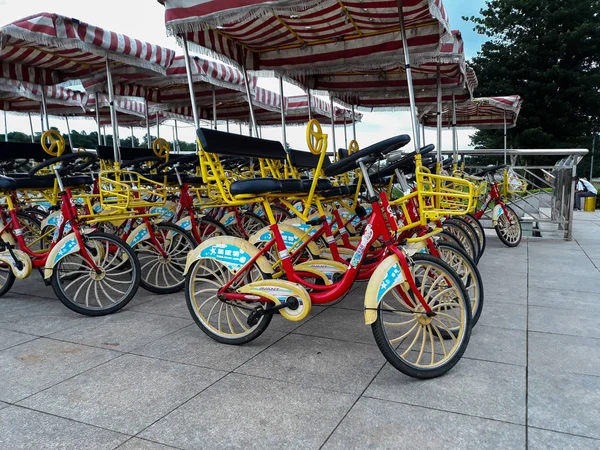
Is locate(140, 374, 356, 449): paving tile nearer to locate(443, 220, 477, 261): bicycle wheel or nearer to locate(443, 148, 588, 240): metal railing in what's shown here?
locate(443, 220, 477, 261): bicycle wheel

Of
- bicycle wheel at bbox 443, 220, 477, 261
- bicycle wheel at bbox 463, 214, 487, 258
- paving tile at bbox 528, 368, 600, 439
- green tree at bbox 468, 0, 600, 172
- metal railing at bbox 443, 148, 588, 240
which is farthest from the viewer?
green tree at bbox 468, 0, 600, 172

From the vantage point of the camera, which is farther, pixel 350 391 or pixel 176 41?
pixel 176 41

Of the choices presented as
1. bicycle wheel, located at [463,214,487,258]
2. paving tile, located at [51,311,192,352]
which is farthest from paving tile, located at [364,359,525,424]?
bicycle wheel, located at [463,214,487,258]

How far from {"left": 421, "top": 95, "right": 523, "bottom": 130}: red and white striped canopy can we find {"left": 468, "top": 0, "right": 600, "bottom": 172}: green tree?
11.2 metres

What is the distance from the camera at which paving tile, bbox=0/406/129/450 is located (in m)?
2.09

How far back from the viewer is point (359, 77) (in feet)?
23.3

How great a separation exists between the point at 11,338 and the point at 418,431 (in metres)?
2.92

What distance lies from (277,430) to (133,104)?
10653 millimetres

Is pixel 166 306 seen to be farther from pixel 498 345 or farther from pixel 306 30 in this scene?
pixel 306 30

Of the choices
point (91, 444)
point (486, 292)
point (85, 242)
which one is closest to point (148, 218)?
point (85, 242)

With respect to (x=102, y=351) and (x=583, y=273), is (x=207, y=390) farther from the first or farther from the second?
(x=583, y=273)

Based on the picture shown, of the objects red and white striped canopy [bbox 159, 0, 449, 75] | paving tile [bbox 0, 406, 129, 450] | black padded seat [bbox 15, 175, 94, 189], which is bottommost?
paving tile [bbox 0, 406, 129, 450]

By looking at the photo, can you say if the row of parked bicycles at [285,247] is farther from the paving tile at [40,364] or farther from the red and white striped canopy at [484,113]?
the red and white striped canopy at [484,113]

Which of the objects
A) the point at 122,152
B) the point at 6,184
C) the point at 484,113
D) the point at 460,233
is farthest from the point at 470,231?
the point at 484,113
